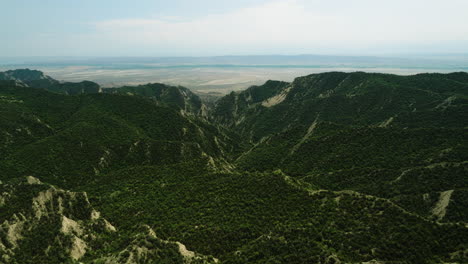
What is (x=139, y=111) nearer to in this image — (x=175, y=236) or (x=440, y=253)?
(x=175, y=236)

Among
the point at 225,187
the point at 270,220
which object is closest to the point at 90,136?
the point at 225,187

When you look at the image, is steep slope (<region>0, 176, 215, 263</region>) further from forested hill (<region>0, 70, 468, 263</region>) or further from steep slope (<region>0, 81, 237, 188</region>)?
steep slope (<region>0, 81, 237, 188</region>)

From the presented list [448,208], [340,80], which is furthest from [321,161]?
[340,80]

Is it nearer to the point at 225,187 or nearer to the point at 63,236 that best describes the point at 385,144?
the point at 225,187

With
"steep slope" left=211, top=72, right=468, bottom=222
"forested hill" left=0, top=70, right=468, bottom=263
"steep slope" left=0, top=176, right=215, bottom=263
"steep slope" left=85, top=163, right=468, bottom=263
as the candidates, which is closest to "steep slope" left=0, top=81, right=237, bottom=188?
"forested hill" left=0, top=70, right=468, bottom=263

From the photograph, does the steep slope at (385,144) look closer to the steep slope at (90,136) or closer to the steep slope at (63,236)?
the steep slope at (90,136)

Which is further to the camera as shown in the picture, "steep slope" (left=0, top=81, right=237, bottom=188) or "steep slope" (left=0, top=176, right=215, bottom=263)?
"steep slope" (left=0, top=81, right=237, bottom=188)
